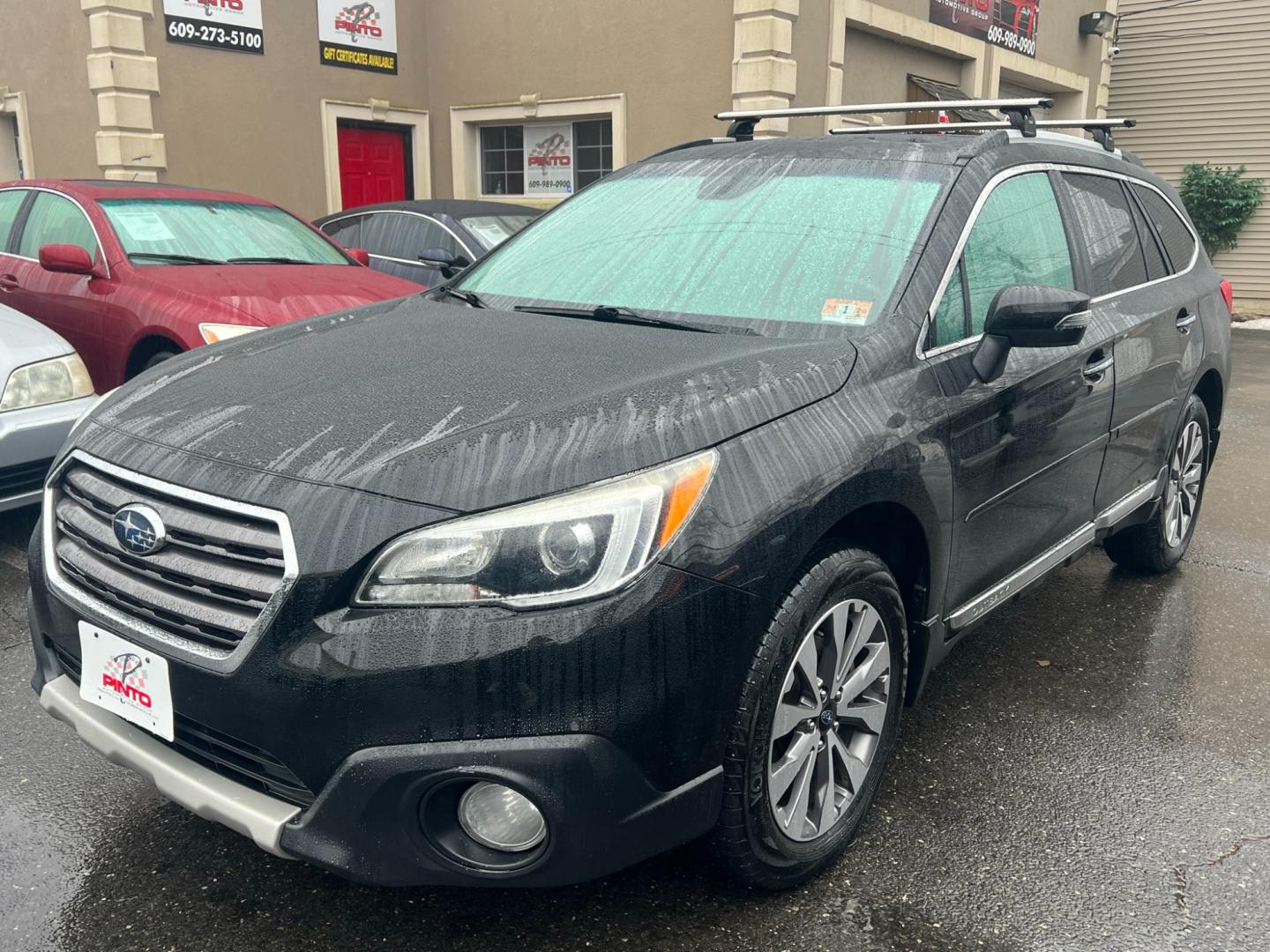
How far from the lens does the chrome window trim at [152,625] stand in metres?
1.91

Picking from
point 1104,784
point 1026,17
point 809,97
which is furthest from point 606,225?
point 1026,17

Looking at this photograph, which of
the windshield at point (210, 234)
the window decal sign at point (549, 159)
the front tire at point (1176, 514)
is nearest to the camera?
the front tire at point (1176, 514)

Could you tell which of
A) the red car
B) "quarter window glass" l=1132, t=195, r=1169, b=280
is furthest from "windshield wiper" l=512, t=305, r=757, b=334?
the red car

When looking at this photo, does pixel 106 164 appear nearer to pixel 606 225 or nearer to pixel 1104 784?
pixel 606 225

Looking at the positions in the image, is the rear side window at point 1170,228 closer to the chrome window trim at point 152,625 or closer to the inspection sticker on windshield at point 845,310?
the inspection sticker on windshield at point 845,310

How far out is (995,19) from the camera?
49.2ft

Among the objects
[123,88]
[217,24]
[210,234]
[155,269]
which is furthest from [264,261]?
[217,24]

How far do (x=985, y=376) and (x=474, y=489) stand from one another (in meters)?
1.44

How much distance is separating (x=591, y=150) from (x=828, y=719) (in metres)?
11.9

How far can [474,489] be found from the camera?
194cm

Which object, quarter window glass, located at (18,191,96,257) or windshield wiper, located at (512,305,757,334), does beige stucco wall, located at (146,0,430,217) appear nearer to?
quarter window glass, located at (18,191,96,257)

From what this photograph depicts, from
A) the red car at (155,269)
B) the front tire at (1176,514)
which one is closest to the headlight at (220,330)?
the red car at (155,269)

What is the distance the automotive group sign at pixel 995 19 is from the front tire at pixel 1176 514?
10.9m

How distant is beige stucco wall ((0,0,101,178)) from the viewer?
11.5 meters
